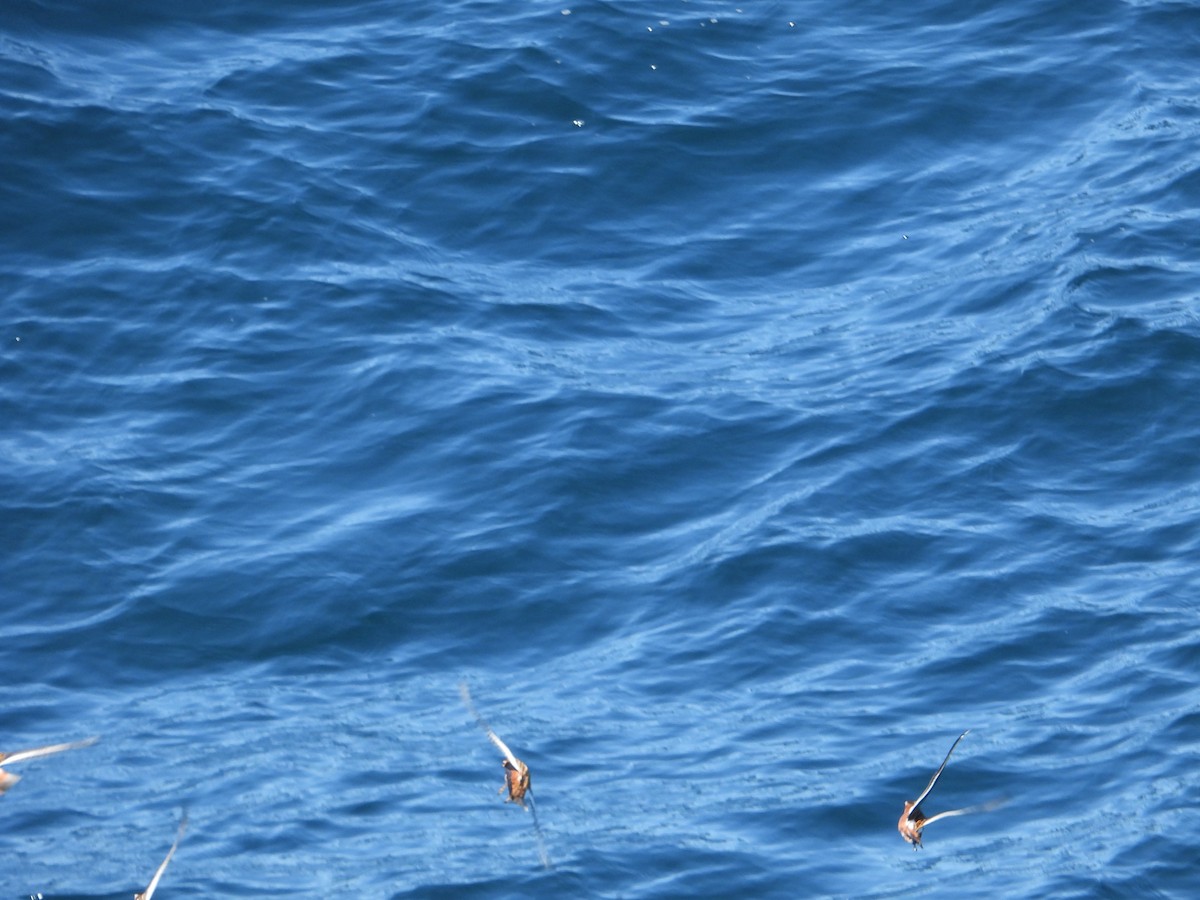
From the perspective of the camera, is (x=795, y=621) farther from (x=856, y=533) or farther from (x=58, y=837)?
(x=58, y=837)

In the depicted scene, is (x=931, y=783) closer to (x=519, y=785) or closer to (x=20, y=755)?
(x=519, y=785)

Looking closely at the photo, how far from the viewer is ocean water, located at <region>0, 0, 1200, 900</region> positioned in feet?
33.9

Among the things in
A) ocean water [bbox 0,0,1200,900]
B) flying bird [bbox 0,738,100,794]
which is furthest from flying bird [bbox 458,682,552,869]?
flying bird [bbox 0,738,100,794]

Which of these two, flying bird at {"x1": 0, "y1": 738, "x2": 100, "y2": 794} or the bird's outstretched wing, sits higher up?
flying bird at {"x1": 0, "y1": 738, "x2": 100, "y2": 794}

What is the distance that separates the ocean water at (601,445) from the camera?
10.3 meters

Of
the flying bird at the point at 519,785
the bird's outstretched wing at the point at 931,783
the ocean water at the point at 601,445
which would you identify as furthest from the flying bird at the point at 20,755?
the bird's outstretched wing at the point at 931,783

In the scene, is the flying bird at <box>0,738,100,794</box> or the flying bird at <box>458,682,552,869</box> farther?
the flying bird at <box>458,682,552,869</box>

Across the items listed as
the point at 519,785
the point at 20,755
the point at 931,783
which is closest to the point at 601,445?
the point at 519,785

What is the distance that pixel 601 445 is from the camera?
13.4m

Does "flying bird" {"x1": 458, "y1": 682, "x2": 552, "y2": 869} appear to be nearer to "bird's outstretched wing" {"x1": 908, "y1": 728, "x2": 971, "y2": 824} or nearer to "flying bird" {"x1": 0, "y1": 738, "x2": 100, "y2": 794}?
"bird's outstretched wing" {"x1": 908, "y1": 728, "x2": 971, "y2": 824}

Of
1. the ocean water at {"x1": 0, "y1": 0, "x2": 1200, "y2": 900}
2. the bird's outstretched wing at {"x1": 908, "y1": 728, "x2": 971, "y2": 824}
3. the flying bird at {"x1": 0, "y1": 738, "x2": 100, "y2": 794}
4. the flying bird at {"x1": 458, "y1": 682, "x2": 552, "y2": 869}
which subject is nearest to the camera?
the bird's outstretched wing at {"x1": 908, "y1": 728, "x2": 971, "y2": 824}

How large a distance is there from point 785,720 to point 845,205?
6.20 meters

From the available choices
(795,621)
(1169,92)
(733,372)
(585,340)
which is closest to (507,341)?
(585,340)

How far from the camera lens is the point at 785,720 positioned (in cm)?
1090
